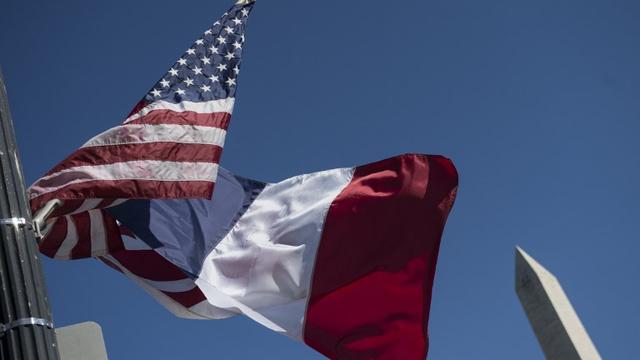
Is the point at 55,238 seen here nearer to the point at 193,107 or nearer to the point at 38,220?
the point at 193,107

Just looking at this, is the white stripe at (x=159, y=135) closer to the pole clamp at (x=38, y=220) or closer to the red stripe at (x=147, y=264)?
the pole clamp at (x=38, y=220)

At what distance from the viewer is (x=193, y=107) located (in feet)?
20.9

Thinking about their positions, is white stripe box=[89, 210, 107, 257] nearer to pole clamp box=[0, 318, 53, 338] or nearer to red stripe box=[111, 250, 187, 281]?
red stripe box=[111, 250, 187, 281]

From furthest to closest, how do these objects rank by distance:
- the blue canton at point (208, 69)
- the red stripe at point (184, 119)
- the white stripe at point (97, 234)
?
1. the white stripe at point (97, 234)
2. the blue canton at point (208, 69)
3. the red stripe at point (184, 119)

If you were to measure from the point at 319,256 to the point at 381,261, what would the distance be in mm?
590

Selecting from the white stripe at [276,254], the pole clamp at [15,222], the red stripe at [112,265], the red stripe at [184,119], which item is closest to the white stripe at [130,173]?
the red stripe at [184,119]

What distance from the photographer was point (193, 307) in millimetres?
7465

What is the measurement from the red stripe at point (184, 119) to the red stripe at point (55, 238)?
3.84ft

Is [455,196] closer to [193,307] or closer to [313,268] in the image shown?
[313,268]

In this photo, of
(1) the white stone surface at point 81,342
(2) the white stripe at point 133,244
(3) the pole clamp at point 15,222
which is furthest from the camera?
(1) the white stone surface at point 81,342

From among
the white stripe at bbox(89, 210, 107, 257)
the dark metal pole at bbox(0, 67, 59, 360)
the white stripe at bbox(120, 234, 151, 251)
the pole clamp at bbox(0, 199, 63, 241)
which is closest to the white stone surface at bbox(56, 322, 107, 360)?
the white stripe at bbox(120, 234, 151, 251)

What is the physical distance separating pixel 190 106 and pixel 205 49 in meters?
0.70

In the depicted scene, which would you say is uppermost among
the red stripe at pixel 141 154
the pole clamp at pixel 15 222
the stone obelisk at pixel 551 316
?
the red stripe at pixel 141 154

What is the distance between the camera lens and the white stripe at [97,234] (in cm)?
678
